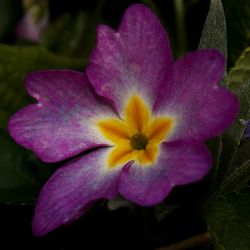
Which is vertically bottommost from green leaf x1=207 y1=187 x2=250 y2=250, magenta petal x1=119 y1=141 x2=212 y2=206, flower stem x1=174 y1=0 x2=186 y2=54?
green leaf x1=207 y1=187 x2=250 y2=250

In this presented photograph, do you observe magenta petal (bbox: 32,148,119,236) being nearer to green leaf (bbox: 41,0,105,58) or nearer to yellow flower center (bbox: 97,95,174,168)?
yellow flower center (bbox: 97,95,174,168)

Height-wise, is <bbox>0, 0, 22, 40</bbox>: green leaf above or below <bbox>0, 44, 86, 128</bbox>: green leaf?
below

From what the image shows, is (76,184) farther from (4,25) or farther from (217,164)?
(4,25)

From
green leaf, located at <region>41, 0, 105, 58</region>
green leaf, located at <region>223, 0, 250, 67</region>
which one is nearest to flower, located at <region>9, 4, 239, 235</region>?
green leaf, located at <region>223, 0, 250, 67</region>

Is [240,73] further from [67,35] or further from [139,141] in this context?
[67,35]

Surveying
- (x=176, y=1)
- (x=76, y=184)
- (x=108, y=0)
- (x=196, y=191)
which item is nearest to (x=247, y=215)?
(x=196, y=191)

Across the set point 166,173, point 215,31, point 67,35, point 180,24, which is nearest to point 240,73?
point 215,31

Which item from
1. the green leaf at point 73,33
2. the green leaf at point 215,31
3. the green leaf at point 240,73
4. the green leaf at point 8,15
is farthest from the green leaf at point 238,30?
the green leaf at point 8,15

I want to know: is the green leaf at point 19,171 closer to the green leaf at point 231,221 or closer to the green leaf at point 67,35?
the green leaf at point 231,221
